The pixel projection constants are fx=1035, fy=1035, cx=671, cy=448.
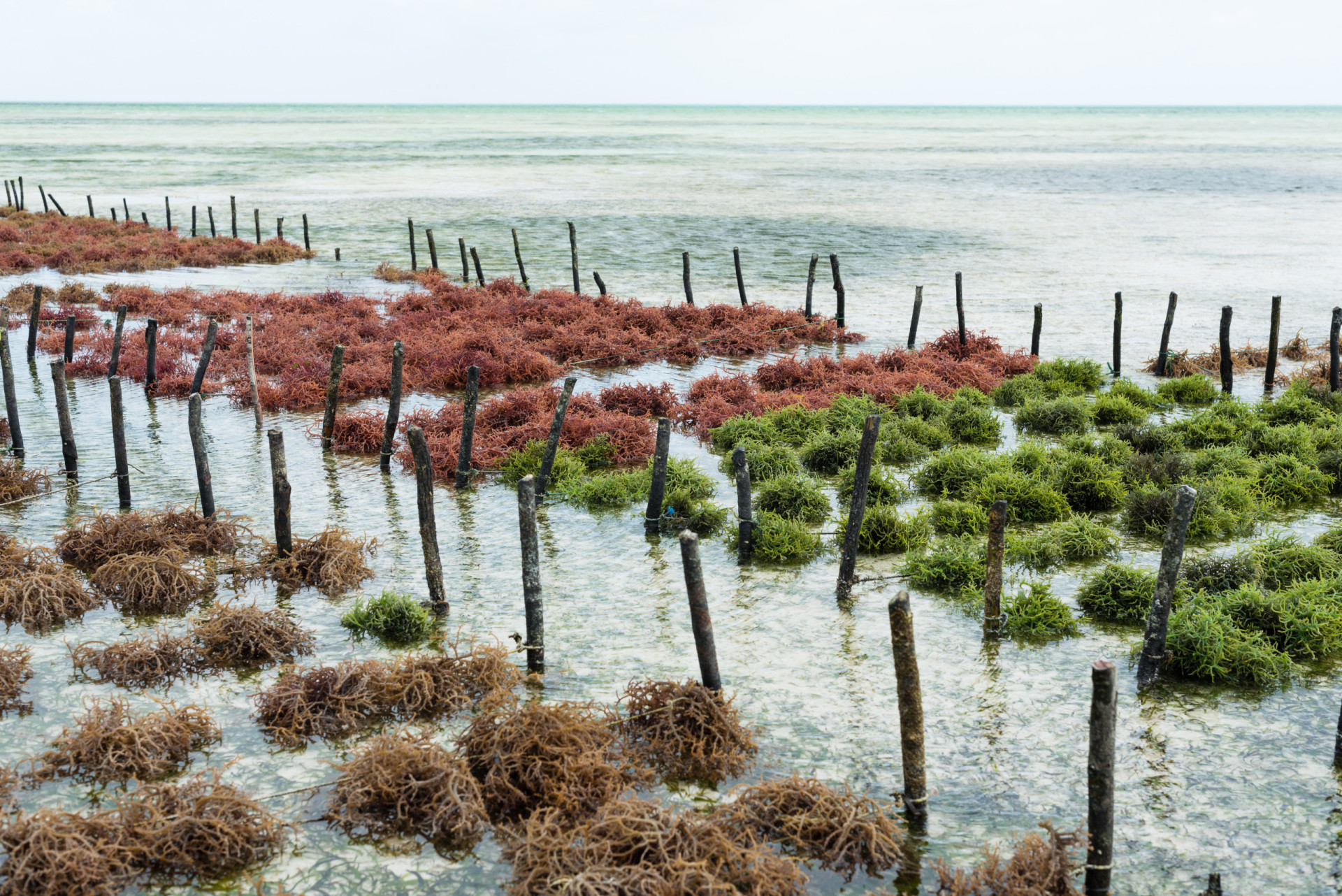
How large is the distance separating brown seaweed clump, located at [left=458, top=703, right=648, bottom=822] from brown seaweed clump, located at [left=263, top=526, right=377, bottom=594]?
13.7 feet

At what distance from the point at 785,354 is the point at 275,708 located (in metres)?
18.2

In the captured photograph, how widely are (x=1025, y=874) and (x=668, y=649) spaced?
4677 mm

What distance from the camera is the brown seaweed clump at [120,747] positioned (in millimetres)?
8320

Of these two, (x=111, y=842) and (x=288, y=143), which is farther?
(x=288, y=143)

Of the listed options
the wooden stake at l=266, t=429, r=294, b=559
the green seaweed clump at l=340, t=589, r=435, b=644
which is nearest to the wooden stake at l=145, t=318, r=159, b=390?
the wooden stake at l=266, t=429, r=294, b=559

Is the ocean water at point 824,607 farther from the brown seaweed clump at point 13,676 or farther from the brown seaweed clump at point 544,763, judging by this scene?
the brown seaweed clump at point 544,763

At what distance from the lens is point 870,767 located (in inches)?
341

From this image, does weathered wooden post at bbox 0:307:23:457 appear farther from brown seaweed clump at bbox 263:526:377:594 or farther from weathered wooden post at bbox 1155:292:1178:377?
weathered wooden post at bbox 1155:292:1178:377

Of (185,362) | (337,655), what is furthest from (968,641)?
(185,362)

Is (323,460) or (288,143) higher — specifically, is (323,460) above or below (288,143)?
below

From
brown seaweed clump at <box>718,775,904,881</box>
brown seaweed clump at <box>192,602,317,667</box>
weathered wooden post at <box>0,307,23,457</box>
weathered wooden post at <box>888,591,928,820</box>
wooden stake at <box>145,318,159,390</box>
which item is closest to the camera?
brown seaweed clump at <box>718,775,904,881</box>

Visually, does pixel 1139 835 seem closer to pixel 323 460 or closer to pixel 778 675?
pixel 778 675

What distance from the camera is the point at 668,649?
10.8m

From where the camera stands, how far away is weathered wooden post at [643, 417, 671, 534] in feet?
43.0
